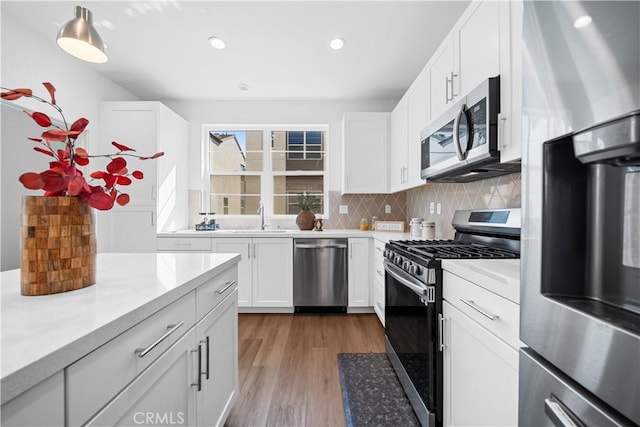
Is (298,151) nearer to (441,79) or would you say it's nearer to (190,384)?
(441,79)

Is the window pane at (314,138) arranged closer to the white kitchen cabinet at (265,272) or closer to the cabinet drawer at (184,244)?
the white kitchen cabinet at (265,272)

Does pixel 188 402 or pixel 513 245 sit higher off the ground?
pixel 513 245

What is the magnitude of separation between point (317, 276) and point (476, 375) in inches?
86.2

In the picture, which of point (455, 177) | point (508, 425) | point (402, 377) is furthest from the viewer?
point (455, 177)

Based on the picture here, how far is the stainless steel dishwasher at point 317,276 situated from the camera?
10.5ft

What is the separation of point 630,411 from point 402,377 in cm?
152

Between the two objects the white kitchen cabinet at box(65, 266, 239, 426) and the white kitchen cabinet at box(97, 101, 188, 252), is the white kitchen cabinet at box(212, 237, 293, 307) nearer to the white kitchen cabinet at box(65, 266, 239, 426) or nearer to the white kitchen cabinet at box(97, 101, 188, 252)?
the white kitchen cabinet at box(97, 101, 188, 252)

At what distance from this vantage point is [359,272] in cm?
321

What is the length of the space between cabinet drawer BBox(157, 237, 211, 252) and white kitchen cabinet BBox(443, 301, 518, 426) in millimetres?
2603

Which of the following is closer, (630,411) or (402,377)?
(630,411)

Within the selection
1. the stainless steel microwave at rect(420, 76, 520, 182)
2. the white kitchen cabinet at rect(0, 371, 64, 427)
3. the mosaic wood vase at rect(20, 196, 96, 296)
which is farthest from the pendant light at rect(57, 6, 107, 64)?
the stainless steel microwave at rect(420, 76, 520, 182)

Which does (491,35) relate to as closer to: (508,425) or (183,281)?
(508,425)

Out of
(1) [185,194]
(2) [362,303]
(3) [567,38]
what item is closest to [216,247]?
(1) [185,194]

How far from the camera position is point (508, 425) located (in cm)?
93
